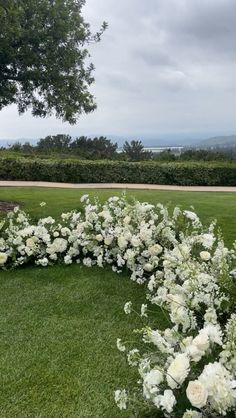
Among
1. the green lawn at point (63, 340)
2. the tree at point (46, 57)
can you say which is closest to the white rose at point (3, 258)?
the green lawn at point (63, 340)

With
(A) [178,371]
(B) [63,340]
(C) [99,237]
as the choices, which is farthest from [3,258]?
(A) [178,371]

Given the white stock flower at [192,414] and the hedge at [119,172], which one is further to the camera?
the hedge at [119,172]

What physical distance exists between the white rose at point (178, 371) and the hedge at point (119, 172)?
1382cm

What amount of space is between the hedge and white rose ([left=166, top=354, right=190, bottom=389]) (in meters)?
13.8

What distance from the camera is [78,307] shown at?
3.81m

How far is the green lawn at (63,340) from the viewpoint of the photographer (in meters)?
2.52

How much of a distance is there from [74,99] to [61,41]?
120 cm

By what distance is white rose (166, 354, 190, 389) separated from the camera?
6.41 feet

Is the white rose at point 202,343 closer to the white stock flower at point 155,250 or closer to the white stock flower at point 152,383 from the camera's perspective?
the white stock flower at point 152,383

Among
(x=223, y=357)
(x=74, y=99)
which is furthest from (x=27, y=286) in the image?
(x=74, y=99)

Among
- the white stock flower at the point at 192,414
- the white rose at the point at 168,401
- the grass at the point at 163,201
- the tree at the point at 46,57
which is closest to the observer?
the white stock flower at the point at 192,414

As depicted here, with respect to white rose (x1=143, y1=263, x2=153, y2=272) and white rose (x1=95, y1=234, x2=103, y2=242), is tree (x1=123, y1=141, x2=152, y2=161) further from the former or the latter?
white rose (x1=143, y1=263, x2=153, y2=272)

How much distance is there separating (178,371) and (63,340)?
4.72 ft

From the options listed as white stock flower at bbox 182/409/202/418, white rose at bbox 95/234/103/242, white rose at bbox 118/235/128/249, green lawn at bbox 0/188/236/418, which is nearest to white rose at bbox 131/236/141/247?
white rose at bbox 118/235/128/249
